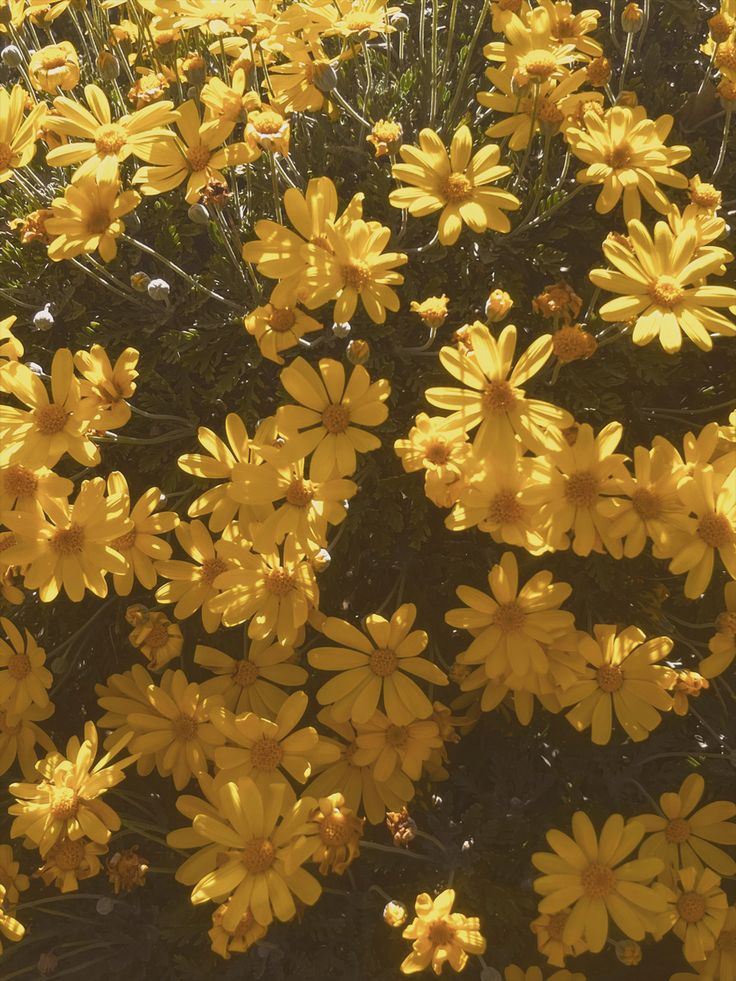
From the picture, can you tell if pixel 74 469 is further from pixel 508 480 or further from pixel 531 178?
A: pixel 531 178

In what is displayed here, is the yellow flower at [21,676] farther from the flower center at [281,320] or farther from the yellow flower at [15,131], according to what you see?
the yellow flower at [15,131]

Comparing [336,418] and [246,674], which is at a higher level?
[336,418]

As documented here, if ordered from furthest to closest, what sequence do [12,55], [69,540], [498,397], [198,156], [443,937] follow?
[12,55] → [198,156] → [69,540] → [498,397] → [443,937]

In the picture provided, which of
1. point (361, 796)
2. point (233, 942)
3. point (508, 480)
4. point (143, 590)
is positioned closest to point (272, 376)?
point (143, 590)

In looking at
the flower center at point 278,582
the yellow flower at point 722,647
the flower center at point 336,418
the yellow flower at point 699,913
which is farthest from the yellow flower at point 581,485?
the yellow flower at point 699,913

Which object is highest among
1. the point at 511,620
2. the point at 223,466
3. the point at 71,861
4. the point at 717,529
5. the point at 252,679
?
the point at 223,466

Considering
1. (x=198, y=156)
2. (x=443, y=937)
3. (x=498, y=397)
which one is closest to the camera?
(x=443, y=937)

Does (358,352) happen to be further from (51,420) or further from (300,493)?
(51,420)

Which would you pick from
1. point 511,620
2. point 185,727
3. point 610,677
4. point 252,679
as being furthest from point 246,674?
point 610,677
